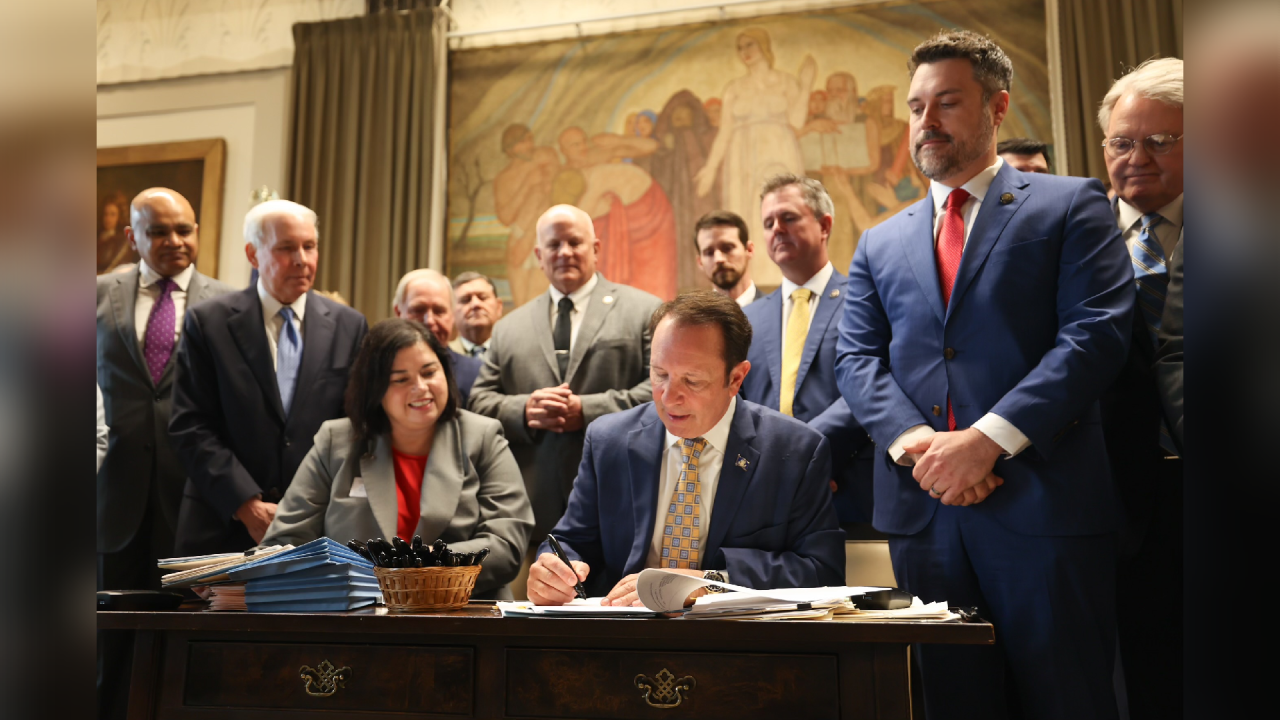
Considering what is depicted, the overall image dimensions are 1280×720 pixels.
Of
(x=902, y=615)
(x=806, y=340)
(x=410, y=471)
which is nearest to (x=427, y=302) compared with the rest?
(x=410, y=471)

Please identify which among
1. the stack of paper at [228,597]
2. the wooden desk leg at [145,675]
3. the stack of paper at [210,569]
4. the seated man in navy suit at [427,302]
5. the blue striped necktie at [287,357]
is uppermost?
the seated man in navy suit at [427,302]

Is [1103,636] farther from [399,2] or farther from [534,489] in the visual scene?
[399,2]

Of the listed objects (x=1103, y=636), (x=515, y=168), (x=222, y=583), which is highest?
(x=515, y=168)

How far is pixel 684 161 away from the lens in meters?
6.71

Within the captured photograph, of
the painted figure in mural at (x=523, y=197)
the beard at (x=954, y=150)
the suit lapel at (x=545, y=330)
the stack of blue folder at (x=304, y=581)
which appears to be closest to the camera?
the stack of blue folder at (x=304, y=581)

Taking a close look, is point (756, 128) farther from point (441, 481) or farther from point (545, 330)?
point (441, 481)

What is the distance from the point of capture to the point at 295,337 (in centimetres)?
369

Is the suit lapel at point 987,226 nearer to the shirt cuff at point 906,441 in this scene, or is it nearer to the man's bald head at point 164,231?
the shirt cuff at point 906,441

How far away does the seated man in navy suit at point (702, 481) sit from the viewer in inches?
91.9

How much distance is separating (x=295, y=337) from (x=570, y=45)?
4.10 m

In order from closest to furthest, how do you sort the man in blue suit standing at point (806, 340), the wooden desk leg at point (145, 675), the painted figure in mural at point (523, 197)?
the wooden desk leg at point (145, 675) → the man in blue suit standing at point (806, 340) → the painted figure in mural at point (523, 197)

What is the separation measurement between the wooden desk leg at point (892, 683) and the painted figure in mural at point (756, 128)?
5131mm

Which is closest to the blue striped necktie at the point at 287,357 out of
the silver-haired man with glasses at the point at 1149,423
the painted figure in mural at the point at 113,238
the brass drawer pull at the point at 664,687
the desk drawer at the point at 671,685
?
the desk drawer at the point at 671,685
